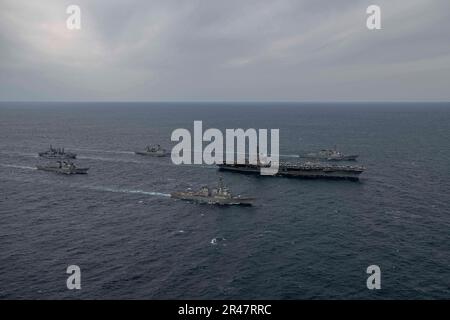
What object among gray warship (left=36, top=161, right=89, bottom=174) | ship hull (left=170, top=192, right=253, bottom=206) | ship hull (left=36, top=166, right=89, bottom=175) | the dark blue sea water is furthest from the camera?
gray warship (left=36, top=161, right=89, bottom=174)

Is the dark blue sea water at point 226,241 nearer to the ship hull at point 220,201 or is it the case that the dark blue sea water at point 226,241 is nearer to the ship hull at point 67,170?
the ship hull at point 220,201

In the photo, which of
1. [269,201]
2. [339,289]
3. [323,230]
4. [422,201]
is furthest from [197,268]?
[422,201]

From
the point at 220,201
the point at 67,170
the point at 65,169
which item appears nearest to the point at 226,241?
the point at 220,201

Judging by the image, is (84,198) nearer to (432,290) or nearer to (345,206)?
(345,206)

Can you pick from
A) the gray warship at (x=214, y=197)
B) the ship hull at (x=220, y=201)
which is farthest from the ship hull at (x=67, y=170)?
the ship hull at (x=220, y=201)

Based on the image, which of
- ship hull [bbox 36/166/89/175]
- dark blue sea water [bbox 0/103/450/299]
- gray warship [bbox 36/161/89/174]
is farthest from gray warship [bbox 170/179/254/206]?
gray warship [bbox 36/161/89/174]

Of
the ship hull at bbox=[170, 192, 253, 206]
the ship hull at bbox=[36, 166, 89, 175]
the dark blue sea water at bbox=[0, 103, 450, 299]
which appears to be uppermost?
the ship hull at bbox=[36, 166, 89, 175]

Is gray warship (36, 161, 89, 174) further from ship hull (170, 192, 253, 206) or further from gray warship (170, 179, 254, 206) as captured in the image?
ship hull (170, 192, 253, 206)

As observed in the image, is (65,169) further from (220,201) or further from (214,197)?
(220,201)
